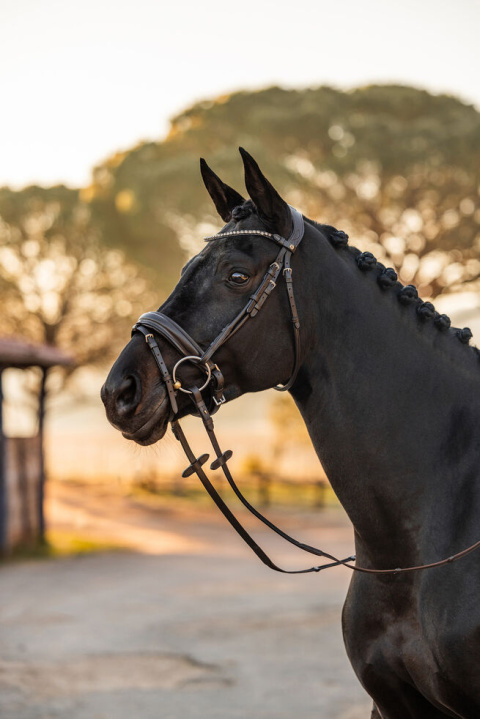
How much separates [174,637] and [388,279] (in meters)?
5.53

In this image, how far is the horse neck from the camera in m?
2.48

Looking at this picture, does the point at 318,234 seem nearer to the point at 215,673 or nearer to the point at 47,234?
the point at 215,673

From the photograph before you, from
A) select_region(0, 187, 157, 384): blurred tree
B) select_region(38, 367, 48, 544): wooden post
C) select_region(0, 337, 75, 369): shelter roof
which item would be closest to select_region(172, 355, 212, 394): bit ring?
select_region(0, 337, 75, 369): shelter roof

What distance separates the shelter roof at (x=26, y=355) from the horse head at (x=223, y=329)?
9.01 metres

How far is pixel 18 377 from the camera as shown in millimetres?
22109

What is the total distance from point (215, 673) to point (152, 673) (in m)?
0.51

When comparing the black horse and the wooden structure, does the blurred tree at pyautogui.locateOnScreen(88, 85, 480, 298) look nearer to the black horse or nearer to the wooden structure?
the wooden structure

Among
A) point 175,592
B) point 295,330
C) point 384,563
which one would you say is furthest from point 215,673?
point 295,330

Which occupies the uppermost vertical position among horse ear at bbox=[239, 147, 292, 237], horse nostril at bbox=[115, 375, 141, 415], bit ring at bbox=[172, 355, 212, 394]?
horse ear at bbox=[239, 147, 292, 237]

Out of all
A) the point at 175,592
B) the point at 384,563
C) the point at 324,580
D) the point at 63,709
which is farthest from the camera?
the point at 324,580

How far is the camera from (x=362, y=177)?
59.0ft

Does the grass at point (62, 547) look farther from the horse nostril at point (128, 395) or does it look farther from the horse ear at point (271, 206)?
the horse ear at point (271, 206)

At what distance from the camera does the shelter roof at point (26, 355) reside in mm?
11078

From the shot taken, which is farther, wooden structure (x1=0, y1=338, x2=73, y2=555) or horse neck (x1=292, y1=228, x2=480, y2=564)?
wooden structure (x1=0, y1=338, x2=73, y2=555)
